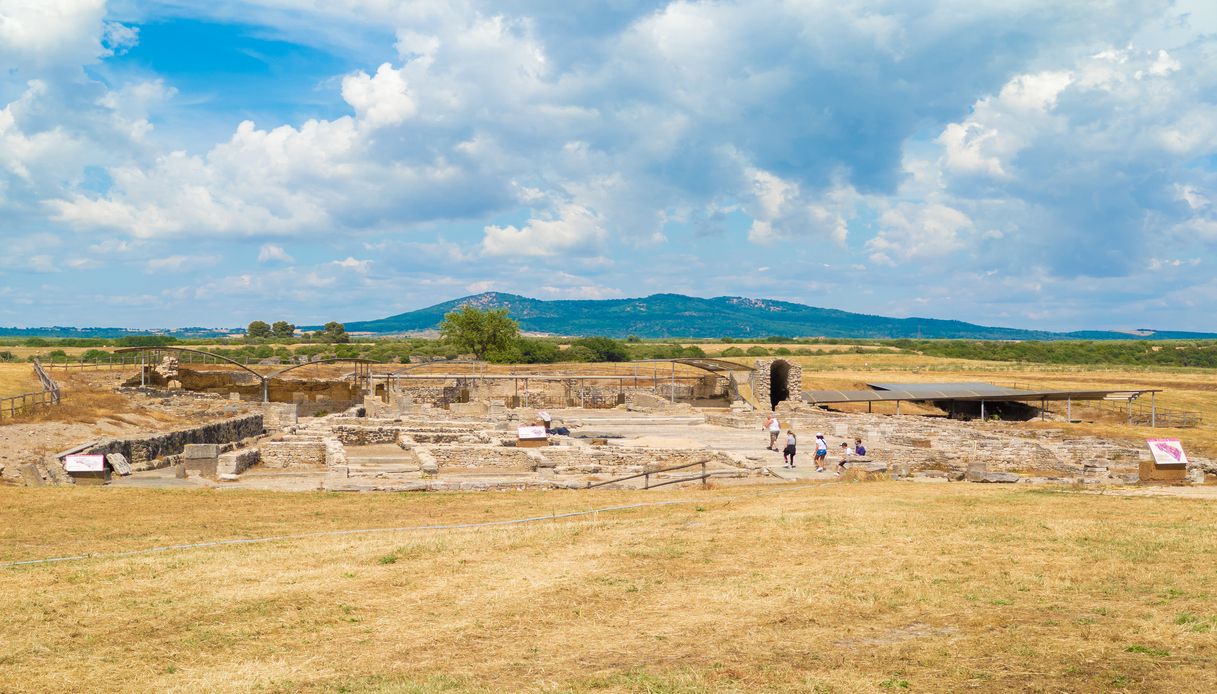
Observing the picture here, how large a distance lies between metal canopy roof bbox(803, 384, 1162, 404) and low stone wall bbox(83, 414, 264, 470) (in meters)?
30.8

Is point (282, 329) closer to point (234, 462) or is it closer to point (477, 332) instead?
point (477, 332)

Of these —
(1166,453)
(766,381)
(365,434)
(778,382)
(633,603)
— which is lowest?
(365,434)

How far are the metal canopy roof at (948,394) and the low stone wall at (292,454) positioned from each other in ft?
99.3

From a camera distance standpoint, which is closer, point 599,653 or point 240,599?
point 599,653

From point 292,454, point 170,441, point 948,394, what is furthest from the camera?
point 948,394

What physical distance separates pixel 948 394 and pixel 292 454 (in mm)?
36828

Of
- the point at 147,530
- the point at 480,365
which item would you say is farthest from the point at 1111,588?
the point at 480,365

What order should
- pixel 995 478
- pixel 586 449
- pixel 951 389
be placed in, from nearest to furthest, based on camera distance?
pixel 995 478, pixel 586 449, pixel 951 389

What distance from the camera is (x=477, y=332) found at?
93500 millimetres

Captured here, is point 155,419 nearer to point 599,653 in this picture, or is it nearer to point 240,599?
point 240,599

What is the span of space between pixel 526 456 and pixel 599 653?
759 inches

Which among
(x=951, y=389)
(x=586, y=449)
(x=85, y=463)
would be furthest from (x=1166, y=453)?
(x=951, y=389)

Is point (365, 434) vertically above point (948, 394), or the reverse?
point (948, 394)

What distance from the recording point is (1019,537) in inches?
553
